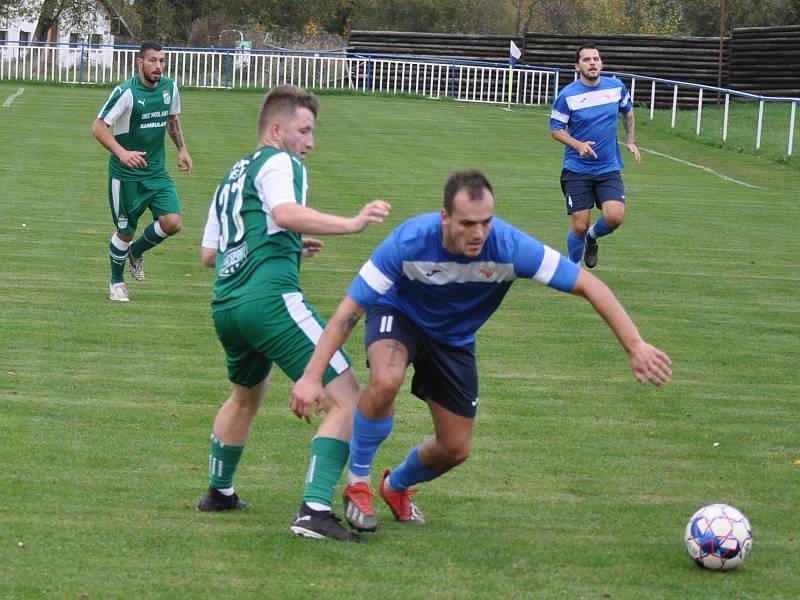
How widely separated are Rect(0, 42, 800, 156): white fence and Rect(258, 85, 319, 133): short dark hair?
35.5 m

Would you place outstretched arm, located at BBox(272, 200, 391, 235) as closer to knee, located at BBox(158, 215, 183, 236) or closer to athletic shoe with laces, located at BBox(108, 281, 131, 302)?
knee, located at BBox(158, 215, 183, 236)

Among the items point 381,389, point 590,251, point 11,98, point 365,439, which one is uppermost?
point 381,389

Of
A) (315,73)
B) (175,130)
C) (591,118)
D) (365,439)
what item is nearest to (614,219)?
(591,118)

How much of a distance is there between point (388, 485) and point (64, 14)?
61.6 m

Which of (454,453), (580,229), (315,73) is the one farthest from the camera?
(315,73)

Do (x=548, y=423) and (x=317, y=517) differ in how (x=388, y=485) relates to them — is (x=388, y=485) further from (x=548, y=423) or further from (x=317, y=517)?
(x=548, y=423)

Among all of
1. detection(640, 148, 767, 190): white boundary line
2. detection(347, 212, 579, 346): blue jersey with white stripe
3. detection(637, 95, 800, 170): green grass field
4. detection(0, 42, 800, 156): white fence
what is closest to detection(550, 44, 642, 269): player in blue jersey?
detection(347, 212, 579, 346): blue jersey with white stripe

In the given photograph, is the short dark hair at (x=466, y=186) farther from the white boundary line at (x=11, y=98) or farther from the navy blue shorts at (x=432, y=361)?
the white boundary line at (x=11, y=98)

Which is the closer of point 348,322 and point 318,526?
point 348,322

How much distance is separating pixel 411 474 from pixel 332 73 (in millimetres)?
38523

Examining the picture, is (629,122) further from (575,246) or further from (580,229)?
(575,246)

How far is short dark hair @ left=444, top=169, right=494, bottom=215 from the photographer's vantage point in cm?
563

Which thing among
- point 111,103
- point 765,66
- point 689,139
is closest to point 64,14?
point 765,66

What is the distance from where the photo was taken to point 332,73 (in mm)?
44156
